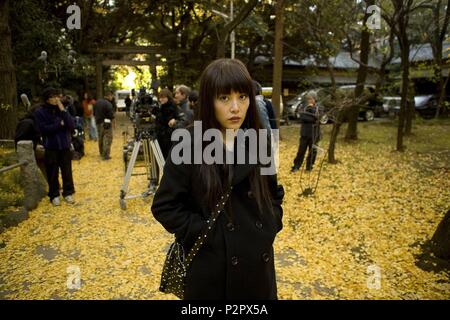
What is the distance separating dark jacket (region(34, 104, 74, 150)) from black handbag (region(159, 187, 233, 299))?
4.64 m

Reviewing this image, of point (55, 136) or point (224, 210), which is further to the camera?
point (55, 136)

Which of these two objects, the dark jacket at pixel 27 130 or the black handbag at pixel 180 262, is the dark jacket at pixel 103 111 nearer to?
the dark jacket at pixel 27 130

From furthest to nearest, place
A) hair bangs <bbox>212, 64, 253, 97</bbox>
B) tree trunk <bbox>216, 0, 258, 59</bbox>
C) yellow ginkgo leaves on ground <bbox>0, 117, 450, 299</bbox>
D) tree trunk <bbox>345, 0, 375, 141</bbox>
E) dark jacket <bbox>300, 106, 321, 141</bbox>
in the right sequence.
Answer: tree trunk <bbox>345, 0, 375, 141</bbox>
tree trunk <bbox>216, 0, 258, 59</bbox>
dark jacket <bbox>300, 106, 321, 141</bbox>
yellow ginkgo leaves on ground <bbox>0, 117, 450, 299</bbox>
hair bangs <bbox>212, 64, 253, 97</bbox>

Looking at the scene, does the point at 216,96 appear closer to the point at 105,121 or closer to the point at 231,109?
the point at 231,109

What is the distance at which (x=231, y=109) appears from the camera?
1.65 meters

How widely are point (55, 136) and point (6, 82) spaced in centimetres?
418

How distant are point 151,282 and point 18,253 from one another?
192cm

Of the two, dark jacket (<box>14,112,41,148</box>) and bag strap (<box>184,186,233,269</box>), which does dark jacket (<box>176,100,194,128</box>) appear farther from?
bag strap (<box>184,186,233,269</box>)

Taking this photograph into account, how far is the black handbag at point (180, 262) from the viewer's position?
1649mm

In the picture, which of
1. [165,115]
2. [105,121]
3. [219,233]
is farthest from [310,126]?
[219,233]

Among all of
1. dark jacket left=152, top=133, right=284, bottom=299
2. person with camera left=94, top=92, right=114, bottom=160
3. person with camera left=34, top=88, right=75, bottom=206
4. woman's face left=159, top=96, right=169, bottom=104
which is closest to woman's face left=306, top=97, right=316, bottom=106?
woman's face left=159, top=96, right=169, bottom=104

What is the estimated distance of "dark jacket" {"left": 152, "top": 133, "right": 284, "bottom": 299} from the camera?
1644mm
